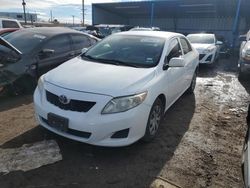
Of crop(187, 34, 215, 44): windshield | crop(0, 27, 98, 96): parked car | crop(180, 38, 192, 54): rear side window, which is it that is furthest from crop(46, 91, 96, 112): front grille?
crop(187, 34, 215, 44): windshield

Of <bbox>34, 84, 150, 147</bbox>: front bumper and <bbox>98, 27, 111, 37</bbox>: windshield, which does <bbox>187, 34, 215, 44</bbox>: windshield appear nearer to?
<bbox>98, 27, 111, 37</bbox>: windshield

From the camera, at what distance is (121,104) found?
127 inches

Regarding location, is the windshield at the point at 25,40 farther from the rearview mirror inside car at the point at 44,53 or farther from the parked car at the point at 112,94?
the parked car at the point at 112,94

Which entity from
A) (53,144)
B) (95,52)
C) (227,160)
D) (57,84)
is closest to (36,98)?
(57,84)

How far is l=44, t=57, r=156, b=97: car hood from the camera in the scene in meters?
3.32

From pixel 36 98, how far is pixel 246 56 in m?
6.22

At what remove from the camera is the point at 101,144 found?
3.26 m

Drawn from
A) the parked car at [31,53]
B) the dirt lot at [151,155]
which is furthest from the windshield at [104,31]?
the dirt lot at [151,155]

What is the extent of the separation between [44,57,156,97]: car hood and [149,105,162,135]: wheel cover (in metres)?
0.48

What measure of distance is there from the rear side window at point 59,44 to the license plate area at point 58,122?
312cm

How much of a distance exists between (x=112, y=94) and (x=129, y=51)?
1.47 m

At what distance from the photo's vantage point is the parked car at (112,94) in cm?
319

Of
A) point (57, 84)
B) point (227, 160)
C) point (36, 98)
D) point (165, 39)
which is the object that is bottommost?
point (227, 160)

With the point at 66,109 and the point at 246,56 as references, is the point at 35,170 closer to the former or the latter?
the point at 66,109
